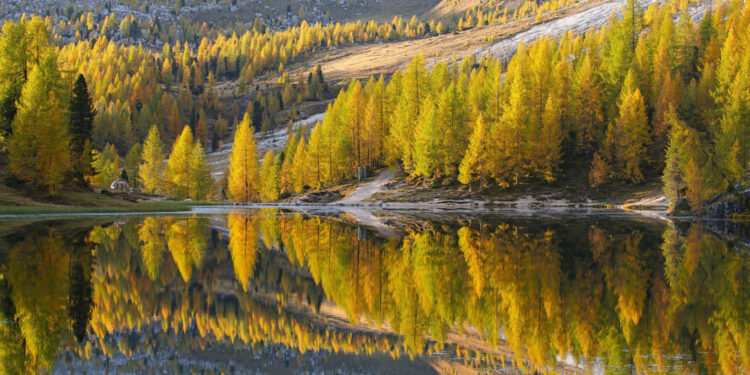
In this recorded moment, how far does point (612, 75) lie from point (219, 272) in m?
70.9

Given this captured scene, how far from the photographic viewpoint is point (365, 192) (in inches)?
3019

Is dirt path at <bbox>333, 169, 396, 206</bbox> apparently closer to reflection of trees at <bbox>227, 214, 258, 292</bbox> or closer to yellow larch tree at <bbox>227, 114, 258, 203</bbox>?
yellow larch tree at <bbox>227, 114, 258, 203</bbox>

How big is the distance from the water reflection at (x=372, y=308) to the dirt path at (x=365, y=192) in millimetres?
50636

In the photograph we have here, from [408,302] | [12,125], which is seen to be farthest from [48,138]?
[408,302]

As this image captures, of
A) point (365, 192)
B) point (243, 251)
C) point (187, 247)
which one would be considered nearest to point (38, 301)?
point (243, 251)

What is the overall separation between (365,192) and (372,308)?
63.5 meters

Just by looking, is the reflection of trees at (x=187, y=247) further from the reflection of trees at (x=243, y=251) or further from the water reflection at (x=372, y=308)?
the reflection of trees at (x=243, y=251)

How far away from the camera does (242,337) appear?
11.1 metres

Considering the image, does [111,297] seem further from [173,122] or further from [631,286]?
[173,122]

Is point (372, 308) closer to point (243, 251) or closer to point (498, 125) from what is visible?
point (243, 251)

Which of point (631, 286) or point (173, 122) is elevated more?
point (173, 122)

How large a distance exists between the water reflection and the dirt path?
50636 millimetres

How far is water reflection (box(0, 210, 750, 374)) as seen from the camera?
31.1 ft

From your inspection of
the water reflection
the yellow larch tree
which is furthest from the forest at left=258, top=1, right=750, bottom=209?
the water reflection
